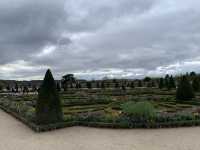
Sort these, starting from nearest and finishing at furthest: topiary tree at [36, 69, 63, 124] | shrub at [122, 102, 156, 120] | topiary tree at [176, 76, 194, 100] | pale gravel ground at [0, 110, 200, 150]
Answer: pale gravel ground at [0, 110, 200, 150], topiary tree at [36, 69, 63, 124], shrub at [122, 102, 156, 120], topiary tree at [176, 76, 194, 100]

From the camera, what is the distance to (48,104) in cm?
1203

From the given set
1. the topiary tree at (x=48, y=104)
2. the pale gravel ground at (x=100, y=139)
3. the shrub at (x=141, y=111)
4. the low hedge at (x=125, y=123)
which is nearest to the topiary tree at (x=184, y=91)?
the low hedge at (x=125, y=123)

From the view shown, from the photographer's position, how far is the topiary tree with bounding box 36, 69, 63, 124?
39.2 feet

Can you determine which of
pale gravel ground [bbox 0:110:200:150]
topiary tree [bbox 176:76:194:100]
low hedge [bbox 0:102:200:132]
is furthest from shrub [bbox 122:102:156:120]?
topiary tree [bbox 176:76:194:100]

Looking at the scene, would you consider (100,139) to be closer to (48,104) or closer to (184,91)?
(48,104)

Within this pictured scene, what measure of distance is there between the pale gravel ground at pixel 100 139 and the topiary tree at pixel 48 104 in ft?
2.55

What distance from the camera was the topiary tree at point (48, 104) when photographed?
11938 millimetres

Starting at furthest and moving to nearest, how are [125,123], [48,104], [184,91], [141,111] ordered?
[184,91] < [141,111] < [48,104] < [125,123]

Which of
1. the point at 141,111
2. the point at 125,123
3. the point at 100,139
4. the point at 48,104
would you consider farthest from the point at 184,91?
the point at 100,139

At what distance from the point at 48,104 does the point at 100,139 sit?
3.54m

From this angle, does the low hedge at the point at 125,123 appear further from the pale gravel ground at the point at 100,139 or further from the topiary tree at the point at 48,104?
the pale gravel ground at the point at 100,139

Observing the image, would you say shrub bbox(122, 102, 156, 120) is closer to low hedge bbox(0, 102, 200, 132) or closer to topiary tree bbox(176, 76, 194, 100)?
low hedge bbox(0, 102, 200, 132)

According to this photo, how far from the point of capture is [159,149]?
8.12 meters

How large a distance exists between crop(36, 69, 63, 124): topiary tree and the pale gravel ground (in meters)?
0.78
